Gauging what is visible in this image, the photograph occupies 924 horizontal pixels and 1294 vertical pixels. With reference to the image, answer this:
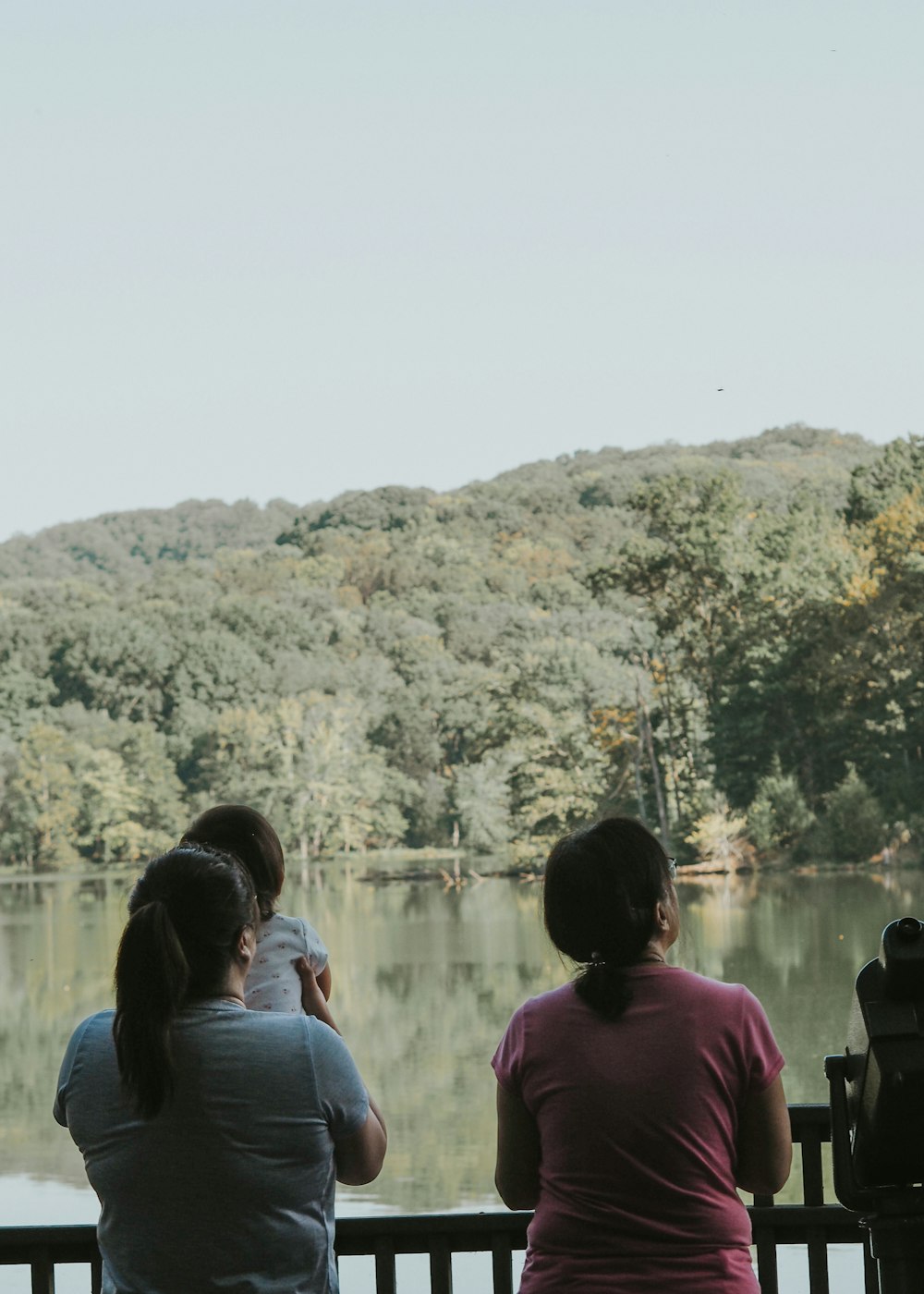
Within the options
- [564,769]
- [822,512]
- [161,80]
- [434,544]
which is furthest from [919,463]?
[161,80]

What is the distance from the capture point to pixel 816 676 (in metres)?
18.6

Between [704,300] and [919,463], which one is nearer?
[919,463]

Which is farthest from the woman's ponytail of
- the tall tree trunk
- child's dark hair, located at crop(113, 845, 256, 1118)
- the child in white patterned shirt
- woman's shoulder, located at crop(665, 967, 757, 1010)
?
the tall tree trunk

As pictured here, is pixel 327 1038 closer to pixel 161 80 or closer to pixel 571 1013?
pixel 571 1013

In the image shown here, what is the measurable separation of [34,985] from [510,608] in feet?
26.8

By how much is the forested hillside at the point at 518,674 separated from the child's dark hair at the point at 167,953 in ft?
58.4

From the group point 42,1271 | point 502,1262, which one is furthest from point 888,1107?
point 42,1271

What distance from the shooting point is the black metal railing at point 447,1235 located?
59.1 inches

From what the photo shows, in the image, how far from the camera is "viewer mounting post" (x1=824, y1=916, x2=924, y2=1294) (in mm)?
927

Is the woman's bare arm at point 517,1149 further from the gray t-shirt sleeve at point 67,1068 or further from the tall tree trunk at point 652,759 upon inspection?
the tall tree trunk at point 652,759

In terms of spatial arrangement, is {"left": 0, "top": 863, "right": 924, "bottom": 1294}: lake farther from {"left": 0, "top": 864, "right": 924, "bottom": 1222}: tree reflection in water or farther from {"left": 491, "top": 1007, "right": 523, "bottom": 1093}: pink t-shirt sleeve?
{"left": 491, "top": 1007, "right": 523, "bottom": 1093}: pink t-shirt sleeve

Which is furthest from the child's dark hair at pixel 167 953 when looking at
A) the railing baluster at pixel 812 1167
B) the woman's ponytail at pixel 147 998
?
the railing baluster at pixel 812 1167

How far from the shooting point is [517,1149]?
3.88 ft

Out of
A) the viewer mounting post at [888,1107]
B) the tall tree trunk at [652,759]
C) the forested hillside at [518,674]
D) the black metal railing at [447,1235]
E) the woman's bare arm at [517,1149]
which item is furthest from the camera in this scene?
the tall tree trunk at [652,759]
